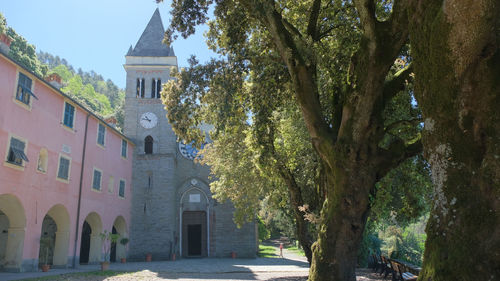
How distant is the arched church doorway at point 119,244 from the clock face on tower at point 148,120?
25.8 feet

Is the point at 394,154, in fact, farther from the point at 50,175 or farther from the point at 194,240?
the point at 194,240

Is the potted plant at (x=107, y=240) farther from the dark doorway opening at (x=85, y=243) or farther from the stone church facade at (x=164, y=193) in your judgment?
the stone church facade at (x=164, y=193)

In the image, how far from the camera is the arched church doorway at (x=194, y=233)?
30.9m

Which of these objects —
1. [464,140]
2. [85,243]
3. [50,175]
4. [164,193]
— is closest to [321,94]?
[464,140]

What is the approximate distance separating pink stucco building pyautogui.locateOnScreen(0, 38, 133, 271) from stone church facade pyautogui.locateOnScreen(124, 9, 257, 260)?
8.62 feet

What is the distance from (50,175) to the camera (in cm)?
1864

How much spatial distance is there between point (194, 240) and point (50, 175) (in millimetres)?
15007

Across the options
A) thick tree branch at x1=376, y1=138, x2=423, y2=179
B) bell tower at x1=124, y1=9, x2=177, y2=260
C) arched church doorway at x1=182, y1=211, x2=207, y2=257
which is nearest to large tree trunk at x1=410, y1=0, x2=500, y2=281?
thick tree branch at x1=376, y1=138, x2=423, y2=179

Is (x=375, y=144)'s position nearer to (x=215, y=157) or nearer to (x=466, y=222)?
(x=466, y=222)

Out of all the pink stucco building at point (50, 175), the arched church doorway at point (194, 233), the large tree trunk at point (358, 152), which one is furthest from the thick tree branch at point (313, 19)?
the arched church doorway at point (194, 233)

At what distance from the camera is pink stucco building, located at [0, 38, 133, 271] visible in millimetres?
16219

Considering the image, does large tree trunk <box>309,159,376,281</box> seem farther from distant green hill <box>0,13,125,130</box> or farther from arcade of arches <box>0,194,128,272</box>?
distant green hill <box>0,13,125,130</box>

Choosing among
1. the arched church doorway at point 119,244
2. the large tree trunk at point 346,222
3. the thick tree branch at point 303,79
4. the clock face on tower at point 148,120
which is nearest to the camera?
the large tree trunk at point 346,222

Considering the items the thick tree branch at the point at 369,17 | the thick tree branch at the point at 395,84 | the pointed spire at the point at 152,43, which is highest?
the pointed spire at the point at 152,43
